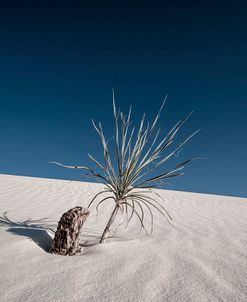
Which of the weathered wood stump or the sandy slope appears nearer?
the sandy slope

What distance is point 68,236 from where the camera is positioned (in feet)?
5.40

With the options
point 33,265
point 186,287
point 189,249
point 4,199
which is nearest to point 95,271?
point 33,265

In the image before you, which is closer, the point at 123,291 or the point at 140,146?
the point at 123,291

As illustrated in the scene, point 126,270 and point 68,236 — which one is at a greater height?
point 68,236

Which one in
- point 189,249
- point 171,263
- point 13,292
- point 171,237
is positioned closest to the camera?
point 13,292

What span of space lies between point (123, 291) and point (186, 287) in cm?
34

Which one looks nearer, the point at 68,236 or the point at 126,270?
the point at 126,270

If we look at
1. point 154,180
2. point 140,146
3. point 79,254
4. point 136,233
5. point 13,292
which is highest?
point 140,146

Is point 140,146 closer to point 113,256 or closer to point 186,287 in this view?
point 113,256

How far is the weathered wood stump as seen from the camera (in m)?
1.64

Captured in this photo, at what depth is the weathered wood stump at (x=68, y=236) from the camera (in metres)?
1.64

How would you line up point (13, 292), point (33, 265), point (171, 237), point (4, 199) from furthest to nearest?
1. point (4, 199)
2. point (171, 237)
3. point (33, 265)
4. point (13, 292)

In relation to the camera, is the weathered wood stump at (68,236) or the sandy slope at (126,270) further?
the weathered wood stump at (68,236)

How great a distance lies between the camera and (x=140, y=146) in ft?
6.35
